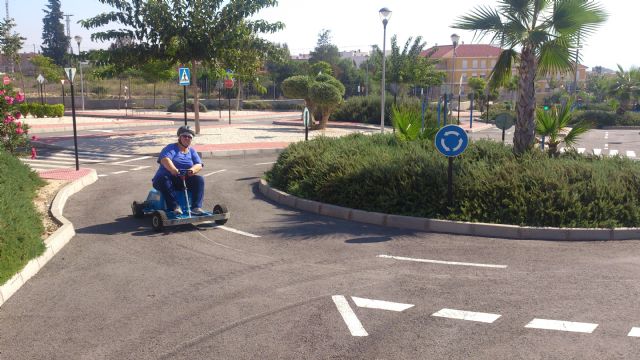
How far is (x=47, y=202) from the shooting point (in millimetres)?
10414

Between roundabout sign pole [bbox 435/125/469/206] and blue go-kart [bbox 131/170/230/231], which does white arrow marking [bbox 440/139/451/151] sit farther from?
blue go-kart [bbox 131/170/230/231]

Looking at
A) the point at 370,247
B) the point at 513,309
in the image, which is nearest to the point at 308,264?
the point at 370,247

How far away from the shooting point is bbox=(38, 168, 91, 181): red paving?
13109 millimetres

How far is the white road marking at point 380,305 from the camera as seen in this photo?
5531 millimetres

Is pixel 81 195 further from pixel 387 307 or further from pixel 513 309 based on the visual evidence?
pixel 513 309

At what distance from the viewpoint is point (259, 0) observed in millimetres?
22797

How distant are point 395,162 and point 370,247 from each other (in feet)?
9.79

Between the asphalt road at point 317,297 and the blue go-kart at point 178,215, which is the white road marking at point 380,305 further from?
the blue go-kart at point 178,215

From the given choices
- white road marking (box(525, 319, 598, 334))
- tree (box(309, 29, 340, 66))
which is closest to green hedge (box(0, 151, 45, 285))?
white road marking (box(525, 319, 598, 334))

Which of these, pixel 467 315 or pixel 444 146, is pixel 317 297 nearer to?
pixel 467 315

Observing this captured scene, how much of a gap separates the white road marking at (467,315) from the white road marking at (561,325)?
328 millimetres

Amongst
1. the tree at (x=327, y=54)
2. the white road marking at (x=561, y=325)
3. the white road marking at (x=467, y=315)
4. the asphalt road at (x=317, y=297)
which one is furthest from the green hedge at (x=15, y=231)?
the tree at (x=327, y=54)

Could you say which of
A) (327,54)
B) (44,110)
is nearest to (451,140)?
(44,110)

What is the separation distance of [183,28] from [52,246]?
16771mm
